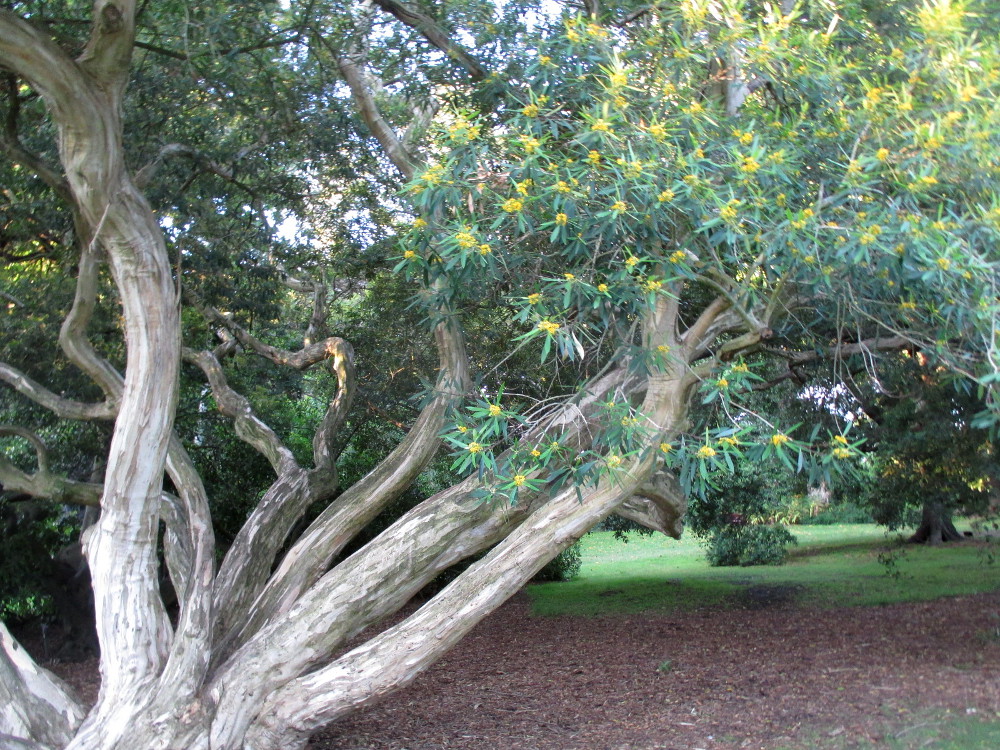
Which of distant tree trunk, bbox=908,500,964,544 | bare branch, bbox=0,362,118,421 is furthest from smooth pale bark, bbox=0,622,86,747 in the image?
distant tree trunk, bbox=908,500,964,544

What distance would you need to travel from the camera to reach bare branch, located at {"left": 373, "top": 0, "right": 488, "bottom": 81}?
7.57m

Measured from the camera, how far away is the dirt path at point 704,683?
670cm

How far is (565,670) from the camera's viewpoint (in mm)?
9148

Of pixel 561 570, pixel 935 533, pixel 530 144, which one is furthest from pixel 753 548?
pixel 530 144

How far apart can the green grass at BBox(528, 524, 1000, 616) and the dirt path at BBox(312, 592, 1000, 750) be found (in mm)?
1024

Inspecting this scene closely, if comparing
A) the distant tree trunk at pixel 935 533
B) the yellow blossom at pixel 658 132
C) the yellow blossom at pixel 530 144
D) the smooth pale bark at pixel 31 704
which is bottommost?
the distant tree trunk at pixel 935 533

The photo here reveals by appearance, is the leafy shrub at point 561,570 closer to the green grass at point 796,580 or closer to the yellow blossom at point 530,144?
the green grass at point 796,580

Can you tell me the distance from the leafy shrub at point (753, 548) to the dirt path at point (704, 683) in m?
4.33

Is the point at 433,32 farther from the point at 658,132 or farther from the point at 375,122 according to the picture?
the point at 658,132

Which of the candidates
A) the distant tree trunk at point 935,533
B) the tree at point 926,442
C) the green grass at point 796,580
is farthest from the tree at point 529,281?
the distant tree trunk at point 935,533

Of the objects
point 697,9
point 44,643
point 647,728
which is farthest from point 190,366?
point 697,9

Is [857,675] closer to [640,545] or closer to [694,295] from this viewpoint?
[694,295]

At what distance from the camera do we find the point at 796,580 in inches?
578

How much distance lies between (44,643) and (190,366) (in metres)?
3.93
